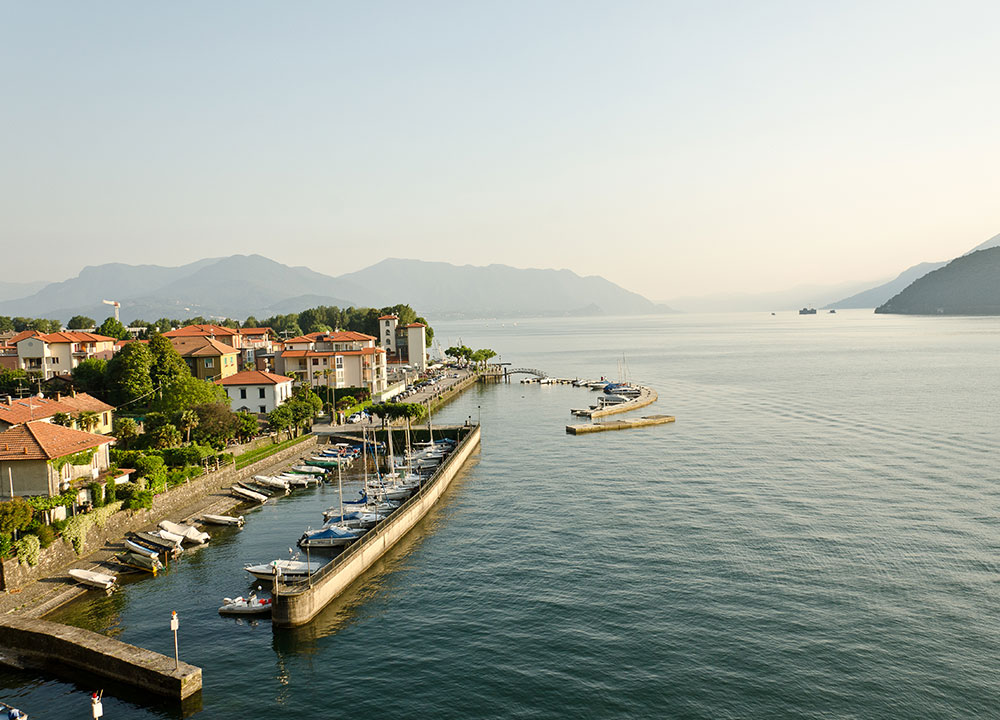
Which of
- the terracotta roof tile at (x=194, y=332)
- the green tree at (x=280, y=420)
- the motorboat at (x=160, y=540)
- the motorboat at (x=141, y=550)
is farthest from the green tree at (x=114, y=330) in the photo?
the motorboat at (x=141, y=550)

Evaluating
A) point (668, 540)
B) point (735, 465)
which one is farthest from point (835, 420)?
point (668, 540)

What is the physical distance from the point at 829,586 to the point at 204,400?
194ft

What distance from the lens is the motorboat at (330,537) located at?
1708 inches

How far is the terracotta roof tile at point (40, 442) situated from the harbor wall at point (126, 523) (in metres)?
5.01

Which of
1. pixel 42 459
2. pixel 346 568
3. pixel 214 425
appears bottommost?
pixel 346 568

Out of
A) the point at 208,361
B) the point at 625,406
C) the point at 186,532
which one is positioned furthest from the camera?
the point at 625,406

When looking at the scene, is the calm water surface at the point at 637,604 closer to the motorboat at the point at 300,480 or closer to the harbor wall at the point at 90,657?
the harbor wall at the point at 90,657

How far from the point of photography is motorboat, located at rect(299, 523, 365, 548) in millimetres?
43375

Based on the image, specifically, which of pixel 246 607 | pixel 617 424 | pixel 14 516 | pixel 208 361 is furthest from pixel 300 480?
pixel 617 424

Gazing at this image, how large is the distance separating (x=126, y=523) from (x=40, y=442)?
710cm

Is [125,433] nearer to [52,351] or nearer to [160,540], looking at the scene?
[160,540]

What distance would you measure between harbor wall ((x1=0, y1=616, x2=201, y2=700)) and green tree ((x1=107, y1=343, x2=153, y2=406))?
53.8 metres

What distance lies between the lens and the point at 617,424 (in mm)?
87812

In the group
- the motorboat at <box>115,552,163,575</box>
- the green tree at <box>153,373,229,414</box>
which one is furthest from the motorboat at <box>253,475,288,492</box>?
the motorboat at <box>115,552,163,575</box>
